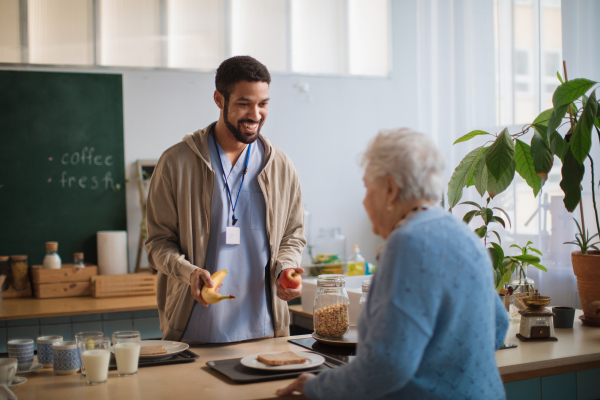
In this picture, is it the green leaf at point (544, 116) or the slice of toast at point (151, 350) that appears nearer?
the slice of toast at point (151, 350)

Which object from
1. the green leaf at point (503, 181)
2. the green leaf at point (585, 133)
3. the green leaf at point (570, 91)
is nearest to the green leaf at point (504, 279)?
the green leaf at point (503, 181)

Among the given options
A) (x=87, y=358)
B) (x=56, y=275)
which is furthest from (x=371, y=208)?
(x=56, y=275)

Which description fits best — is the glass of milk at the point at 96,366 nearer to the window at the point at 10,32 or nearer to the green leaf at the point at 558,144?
the green leaf at the point at 558,144

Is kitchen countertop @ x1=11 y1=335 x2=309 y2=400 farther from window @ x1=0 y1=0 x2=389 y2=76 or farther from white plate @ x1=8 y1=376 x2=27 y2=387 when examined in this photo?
window @ x1=0 y1=0 x2=389 y2=76

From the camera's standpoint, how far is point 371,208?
1.20 meters

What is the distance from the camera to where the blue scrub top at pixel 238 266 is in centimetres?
194

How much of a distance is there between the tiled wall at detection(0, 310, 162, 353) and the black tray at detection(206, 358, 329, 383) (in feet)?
6.01

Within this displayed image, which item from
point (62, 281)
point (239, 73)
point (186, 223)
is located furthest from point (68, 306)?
point (239, 73)

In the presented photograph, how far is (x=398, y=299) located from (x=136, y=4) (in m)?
3.39

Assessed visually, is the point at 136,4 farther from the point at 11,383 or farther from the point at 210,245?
the point at 11,383

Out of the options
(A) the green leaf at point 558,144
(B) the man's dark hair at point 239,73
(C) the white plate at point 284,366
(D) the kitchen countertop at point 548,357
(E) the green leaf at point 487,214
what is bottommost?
(D) the kitchen countertop at point 548,357

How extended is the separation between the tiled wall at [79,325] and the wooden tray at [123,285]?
0.84ft

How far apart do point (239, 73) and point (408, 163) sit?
1054mm

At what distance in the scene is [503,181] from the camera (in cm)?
221
